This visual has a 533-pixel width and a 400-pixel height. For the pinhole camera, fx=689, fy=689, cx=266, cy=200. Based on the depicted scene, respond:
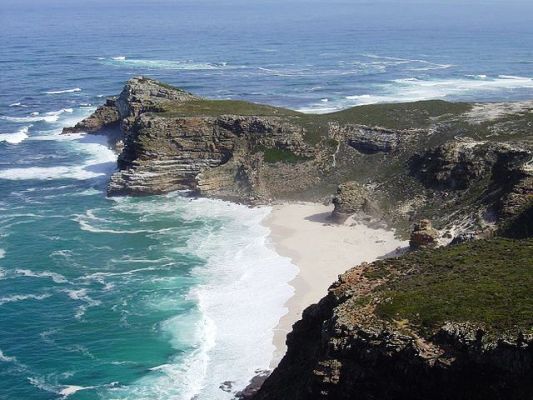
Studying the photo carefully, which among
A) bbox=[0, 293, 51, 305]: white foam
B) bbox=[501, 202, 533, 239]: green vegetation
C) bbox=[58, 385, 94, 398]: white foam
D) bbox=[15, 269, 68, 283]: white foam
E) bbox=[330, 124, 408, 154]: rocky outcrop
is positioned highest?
bbox=[330, 124, 408, 154]: rocky outcrop

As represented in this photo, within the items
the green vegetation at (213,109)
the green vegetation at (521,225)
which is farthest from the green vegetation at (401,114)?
the green vegetation at (521,225)

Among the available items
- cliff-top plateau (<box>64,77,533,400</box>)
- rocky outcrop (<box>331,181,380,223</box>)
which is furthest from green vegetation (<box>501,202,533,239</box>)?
rocky outcrop (<box>331,181,380,223</box>)

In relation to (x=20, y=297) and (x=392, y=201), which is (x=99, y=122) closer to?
(x=392, y=201)

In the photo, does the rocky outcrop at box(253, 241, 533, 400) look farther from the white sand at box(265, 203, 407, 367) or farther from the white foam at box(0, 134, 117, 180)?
the white foam at box(0, 134, 117, 180)

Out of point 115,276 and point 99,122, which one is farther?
point 99,122

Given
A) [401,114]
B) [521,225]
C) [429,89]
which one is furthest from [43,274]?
[429,89]

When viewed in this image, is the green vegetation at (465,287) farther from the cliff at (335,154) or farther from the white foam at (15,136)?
the white foam at (15,136)
